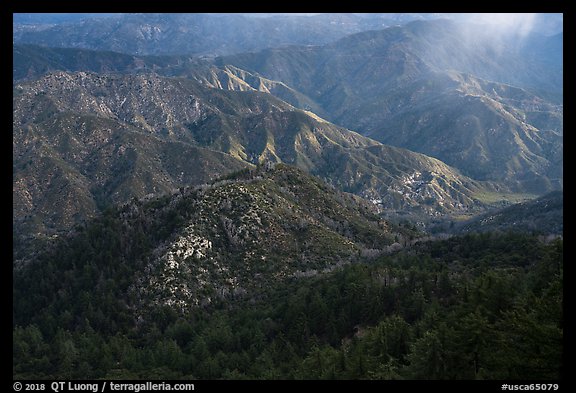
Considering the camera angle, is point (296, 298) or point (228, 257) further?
point (228, 257)

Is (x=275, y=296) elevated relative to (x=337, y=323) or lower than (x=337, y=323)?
lower

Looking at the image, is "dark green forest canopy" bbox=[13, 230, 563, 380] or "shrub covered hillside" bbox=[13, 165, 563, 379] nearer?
"dark green forest canopy" bbox=[13, 230, 563, 380]

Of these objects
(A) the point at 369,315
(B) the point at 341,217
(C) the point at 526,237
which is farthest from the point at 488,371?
(B) the point at 341,217

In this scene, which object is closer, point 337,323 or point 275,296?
point 337,323

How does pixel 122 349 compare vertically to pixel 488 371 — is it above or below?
below

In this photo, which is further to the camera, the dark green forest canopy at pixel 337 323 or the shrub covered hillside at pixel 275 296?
the shrub covered hillside at pixel 275 296

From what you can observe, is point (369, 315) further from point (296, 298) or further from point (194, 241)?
point (194, 241)

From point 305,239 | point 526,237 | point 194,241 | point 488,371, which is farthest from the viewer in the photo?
point 305,239

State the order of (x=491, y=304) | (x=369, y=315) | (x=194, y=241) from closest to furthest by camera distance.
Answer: (x=491, y=304) < (x=369, y=315) < (x=194, y=241)

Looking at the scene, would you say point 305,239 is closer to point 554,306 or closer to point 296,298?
point 296,298

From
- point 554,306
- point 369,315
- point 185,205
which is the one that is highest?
point 554,306
